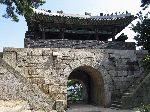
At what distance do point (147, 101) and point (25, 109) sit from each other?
243 inches

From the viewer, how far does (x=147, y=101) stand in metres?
13.6

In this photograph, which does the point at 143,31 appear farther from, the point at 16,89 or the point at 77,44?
the point at 16,89

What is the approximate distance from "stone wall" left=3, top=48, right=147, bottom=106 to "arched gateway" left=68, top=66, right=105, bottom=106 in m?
0.60

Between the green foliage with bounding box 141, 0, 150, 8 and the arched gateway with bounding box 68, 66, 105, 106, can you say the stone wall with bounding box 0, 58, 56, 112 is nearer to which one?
the arched gateway with bounding box 68, 66, 105, 106

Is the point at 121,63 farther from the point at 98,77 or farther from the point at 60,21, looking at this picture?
the point at 60,21

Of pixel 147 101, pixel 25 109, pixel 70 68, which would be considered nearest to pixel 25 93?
pixel 25 109

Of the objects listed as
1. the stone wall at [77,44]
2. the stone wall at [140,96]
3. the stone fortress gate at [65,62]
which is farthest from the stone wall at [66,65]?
the stone wall at [140,96]

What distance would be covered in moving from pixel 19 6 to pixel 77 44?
4.11 meters

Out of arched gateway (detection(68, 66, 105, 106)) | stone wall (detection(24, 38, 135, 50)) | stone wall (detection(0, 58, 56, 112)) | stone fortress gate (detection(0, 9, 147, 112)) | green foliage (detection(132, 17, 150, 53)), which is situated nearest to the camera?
stone wall (detection(0, 58, 56, 112))

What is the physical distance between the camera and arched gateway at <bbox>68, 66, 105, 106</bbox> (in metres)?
15.6

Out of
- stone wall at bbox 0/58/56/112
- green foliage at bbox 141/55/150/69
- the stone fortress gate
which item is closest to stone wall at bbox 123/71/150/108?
the stone fortress gate

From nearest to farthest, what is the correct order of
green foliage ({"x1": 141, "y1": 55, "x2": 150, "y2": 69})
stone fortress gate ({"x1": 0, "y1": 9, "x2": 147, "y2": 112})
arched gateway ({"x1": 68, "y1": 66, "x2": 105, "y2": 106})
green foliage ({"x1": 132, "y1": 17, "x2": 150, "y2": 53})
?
stone fortress gate ({"x1": 0, "y1": 9, "x2": 147, "y2": 112}) < green foliage ({"x1": 141, "y1": 55, "x2": 150, "y2": 69}) < arched gateway ({"x1": 68, "y1": 66, "x2": 105, "y2": 106}) < green foliage ({"x1": 132, "y1": 17, "x2": 150, "y2": 53})

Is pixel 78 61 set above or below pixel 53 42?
below

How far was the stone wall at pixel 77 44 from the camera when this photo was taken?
14770 millimetres
